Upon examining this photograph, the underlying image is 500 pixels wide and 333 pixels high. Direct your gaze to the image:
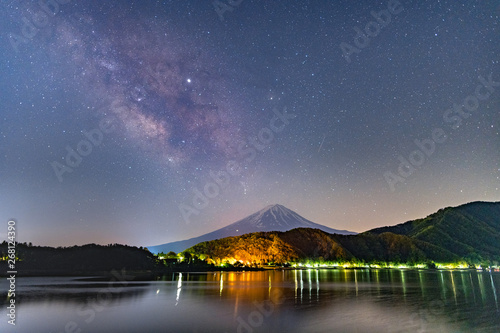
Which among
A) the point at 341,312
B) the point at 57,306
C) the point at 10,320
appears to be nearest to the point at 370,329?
the point at 341,312

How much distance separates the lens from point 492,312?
90.8 feet

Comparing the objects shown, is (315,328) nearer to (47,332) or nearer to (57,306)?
(47,332)

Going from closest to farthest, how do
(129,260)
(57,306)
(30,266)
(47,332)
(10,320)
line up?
1. (47,332)
2. (10,320)
3. (57,306)
4. (30,266)
5. (129,260)

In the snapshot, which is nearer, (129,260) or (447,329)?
(447,329)

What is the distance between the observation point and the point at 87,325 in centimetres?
2223

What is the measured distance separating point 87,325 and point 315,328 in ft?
47.3

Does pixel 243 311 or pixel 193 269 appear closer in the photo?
pixel 243 311

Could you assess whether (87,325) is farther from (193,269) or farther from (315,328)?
(193,269)

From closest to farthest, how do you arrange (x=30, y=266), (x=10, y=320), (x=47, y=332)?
1. (x=47, y=332)
2. (x=10, y=320)
3. (x=30, y=266)

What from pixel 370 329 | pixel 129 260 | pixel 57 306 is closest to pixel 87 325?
pixel 57 306

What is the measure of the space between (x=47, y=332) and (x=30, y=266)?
141 meters

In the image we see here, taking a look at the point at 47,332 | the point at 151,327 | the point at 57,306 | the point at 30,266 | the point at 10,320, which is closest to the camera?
the point at 47,332

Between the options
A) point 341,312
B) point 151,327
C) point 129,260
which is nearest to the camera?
point 151,327

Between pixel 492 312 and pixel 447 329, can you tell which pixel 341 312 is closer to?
pixel 447 329
